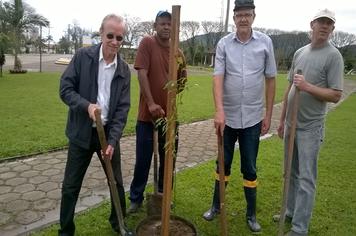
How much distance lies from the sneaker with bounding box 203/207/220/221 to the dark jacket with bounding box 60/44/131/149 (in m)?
1.55

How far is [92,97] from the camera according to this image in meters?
3.26

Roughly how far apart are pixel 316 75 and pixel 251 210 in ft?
5.32

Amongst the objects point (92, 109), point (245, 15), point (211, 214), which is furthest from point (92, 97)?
point (211, 214)

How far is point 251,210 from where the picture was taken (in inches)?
163

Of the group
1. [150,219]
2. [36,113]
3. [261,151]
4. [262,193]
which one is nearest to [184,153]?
[261,151]

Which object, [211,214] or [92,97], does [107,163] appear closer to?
[92,97]

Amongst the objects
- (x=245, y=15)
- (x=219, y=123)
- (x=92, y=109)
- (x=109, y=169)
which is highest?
(x=245, y=15)

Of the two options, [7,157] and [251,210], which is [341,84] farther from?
[7,157]

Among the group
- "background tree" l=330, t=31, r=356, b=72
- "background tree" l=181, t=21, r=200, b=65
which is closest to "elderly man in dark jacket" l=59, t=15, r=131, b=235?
"background tree" l=181, t=21, r=200, b=65

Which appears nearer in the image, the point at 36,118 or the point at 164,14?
the point at 164,14

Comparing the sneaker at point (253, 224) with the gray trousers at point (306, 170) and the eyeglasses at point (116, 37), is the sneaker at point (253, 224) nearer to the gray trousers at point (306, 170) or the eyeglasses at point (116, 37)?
the gray trousers at point (306, 170)

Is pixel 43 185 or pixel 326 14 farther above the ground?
pixel 326 14

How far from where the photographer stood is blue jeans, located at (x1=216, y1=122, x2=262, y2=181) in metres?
3.85

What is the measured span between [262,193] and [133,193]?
1863 mm
